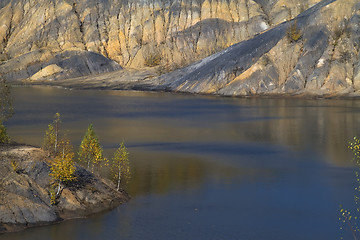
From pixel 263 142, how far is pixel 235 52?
86.4 metres

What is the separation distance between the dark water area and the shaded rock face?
0.88 metres

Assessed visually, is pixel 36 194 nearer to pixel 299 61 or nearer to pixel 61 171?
pixel 61 171

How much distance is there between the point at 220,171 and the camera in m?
44.6

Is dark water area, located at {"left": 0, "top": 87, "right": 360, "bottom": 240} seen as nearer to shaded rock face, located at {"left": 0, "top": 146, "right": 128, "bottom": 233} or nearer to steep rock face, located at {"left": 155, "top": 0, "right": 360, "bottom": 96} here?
shaded rock face, located at {"left": 0, "top": 146, "right": 128, "bottom": 233}

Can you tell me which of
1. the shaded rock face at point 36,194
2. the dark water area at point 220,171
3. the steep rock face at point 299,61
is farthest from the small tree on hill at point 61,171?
the steep rock face at point 299,61

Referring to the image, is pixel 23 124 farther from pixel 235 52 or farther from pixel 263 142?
pixel 235 52

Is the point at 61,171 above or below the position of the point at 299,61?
below

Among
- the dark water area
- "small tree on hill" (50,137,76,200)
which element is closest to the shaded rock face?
"small tree on hill" (50,137,76,200)

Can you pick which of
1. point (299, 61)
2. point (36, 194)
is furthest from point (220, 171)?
point (299, 61)

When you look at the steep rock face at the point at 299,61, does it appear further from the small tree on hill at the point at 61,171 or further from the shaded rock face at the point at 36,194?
the small tree on hill at the point at 61,171

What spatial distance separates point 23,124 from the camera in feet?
231

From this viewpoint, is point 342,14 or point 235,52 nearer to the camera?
point 342,14

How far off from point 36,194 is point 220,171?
58.1 feet

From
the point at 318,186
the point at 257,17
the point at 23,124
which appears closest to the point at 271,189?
the point at 318,186
